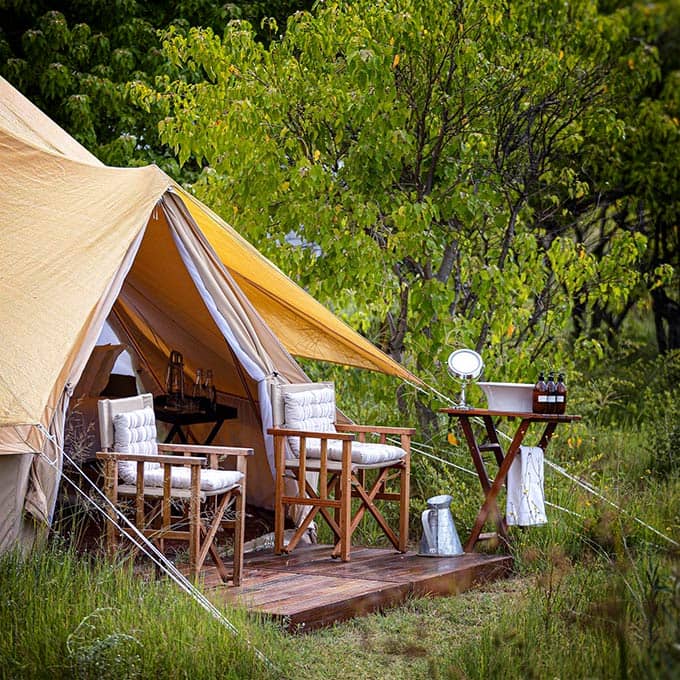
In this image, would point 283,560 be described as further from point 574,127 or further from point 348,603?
point 574,127

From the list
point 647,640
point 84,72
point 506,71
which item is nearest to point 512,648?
point 647,640

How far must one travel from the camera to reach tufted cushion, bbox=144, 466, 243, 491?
4.86m

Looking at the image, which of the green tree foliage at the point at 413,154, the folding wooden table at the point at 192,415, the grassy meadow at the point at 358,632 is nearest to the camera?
the grassy meadow at the point at 358,632

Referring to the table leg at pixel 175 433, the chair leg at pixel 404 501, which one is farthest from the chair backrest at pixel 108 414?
the chair leg at pixel 404 501

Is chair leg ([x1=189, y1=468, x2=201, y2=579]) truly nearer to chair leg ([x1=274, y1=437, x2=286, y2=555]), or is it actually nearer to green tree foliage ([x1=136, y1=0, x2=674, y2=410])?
chair leg ([x1=274, y1=437, x2=286, y2=555])

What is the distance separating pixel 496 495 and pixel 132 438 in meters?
1.85

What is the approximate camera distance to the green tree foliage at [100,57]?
1024 centimetres

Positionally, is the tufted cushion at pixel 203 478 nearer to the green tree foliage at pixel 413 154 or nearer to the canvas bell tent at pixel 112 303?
the canvas bell tent at pixel 112 303

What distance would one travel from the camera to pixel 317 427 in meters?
6.14

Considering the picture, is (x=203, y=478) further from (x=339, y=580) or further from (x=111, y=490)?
(x=339, y=580)

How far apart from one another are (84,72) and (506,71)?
4808 millimetres

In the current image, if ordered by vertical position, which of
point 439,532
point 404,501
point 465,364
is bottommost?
point 439,532

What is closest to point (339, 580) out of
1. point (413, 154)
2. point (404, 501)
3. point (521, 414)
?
point (404, 501)

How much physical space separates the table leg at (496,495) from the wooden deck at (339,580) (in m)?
0.11
